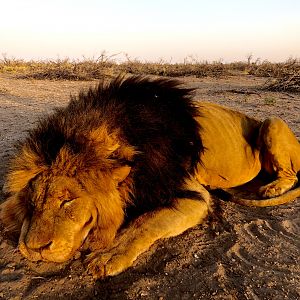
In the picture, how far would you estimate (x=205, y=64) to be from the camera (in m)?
16.8

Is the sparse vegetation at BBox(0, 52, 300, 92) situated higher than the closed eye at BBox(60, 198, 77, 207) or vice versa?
the closed eye at BBox(60, 198, 77, 207)

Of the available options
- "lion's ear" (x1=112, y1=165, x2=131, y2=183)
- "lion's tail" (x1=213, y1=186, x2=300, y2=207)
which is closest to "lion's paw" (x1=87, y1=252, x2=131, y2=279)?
"lion's ear" (x1=112, y1=165, x2=131, y2=183)

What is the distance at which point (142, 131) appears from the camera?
2.83 meters

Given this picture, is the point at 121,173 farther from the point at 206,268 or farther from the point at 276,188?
the point at 276,188

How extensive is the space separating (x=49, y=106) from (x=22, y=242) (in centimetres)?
639

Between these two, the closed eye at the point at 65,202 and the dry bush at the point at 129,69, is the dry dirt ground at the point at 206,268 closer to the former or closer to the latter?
the closed eye at the point at 65,202

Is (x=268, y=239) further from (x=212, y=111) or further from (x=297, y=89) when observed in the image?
(x=297, y=89)

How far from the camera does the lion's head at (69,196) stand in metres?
2.31

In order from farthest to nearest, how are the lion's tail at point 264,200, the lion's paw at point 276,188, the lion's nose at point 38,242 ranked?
the lion's paw at point 276,188 < the lion's tail at point 264,200 < the lion's nose at point 38,242

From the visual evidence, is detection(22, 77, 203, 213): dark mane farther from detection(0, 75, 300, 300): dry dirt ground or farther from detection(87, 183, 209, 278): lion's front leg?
detection(0, 75, 300, 300): dry dirt ground

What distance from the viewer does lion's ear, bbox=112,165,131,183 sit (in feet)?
8.41

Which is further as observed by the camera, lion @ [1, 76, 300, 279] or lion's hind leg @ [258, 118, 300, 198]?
lion's hind leg @ [258, 118, 300, 198]

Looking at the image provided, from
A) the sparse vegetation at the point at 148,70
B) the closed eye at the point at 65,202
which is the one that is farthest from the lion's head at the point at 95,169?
the sparse vegetation at the point at 148,70

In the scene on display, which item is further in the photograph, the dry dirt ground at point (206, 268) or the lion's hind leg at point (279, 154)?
the lion's hind leg at point (279, 154)
